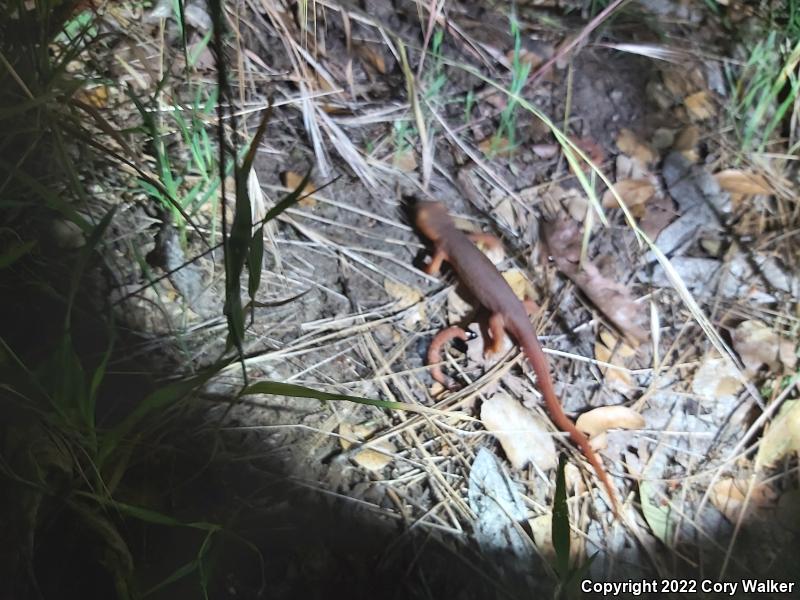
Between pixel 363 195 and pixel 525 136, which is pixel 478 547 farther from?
pixel 525 136

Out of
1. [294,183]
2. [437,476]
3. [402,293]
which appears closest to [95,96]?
[294,183]

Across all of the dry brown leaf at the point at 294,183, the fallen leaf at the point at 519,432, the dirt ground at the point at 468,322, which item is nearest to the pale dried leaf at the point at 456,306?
the dirt ground at the point at 468,322

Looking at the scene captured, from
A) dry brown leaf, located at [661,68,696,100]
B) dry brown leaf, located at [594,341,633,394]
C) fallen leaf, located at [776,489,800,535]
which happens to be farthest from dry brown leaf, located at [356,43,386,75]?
fallen leaf, located at [776,489,800,535]

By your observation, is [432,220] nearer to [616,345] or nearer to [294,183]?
[294,183]

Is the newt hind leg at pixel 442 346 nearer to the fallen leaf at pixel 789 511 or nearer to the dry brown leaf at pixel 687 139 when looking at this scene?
the fallen leaf at pixel 789 511

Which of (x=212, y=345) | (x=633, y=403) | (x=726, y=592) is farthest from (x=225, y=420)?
(x=726, y=592)

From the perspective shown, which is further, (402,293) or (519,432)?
(402,293)

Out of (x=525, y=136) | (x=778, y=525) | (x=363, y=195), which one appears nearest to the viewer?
(x=778, y=525)
